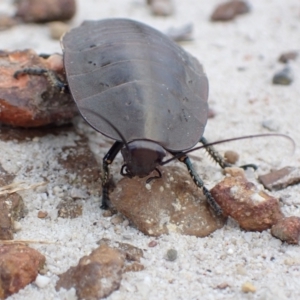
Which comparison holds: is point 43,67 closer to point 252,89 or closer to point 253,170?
point 253,170

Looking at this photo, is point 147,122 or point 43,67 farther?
point 43,67

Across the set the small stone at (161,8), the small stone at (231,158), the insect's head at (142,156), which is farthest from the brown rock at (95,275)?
the small stone at (161,8)

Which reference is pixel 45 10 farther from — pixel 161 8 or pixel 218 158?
pixel 218 158

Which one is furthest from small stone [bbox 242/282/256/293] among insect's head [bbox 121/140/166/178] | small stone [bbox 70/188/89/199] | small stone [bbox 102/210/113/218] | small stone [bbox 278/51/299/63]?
small stone [bbox 278/51/299/63]

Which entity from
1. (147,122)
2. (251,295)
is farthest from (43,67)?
(251,295)

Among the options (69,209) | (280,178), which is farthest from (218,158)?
(69,209)
